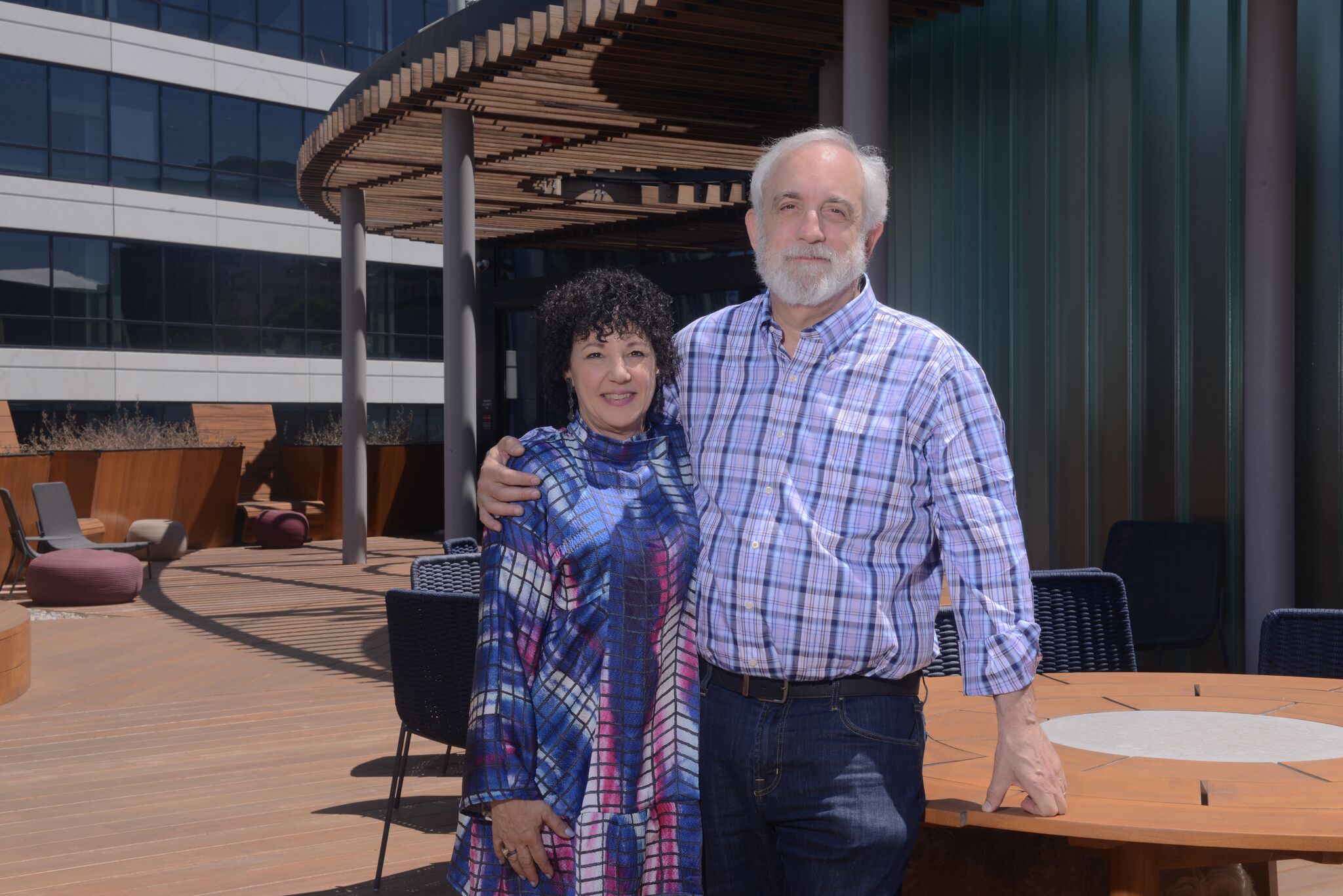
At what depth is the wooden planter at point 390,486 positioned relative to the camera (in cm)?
1728

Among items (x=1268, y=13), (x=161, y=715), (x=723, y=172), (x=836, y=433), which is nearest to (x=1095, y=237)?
(x=1268, y=13)

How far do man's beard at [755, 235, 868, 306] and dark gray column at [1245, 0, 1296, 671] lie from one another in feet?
11.7

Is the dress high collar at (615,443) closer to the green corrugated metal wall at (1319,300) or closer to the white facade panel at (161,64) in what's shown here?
the green corrugated metal wall at (1319,300)

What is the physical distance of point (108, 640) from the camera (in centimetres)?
891

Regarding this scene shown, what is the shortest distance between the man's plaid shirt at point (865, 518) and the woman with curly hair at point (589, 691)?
89mm

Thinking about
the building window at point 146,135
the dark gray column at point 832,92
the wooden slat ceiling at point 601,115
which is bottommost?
the dark gray column at point 832,92

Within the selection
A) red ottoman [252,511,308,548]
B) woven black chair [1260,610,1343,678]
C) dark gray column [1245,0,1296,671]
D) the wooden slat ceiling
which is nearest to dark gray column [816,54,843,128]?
the wooden slat ceiling

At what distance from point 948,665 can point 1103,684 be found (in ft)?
1.96

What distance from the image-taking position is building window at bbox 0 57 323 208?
20.5 m

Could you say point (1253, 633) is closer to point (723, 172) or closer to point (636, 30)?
point (636, 30)

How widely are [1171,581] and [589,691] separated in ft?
13.3

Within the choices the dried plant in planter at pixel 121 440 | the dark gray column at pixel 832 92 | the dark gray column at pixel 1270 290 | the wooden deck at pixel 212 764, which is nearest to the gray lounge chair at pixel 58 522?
the dried plant in planter at pixel 121 440

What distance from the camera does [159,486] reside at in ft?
50.2

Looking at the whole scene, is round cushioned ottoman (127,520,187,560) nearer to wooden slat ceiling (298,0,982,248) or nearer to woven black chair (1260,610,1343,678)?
wooden slat ceiling (298,0,982,248)
